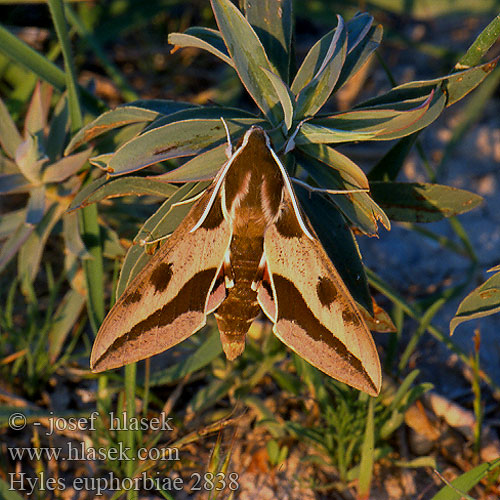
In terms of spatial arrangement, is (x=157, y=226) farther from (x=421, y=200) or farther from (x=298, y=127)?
(x=421, y=200)

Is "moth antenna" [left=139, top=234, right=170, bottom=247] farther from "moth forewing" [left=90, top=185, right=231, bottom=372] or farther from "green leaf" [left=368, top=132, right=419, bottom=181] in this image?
"green leaf" [left=368, top=132, right=419, bottom=181]

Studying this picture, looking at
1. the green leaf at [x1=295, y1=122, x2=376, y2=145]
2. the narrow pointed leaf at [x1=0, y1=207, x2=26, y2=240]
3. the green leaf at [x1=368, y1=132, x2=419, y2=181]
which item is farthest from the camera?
the narrow pointed leaf at [x1=0, y1=207, x2=26, y2=240]

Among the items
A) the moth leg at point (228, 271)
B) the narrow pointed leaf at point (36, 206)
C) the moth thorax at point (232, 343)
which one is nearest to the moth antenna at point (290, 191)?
the moth leg at point (228, 271)

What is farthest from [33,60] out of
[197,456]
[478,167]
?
[478,167]

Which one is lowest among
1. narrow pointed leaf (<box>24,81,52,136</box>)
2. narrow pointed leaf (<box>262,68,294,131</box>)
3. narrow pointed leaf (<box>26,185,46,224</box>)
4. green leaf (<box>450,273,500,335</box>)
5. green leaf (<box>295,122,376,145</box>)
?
green leaf (<box>450,273,500,335</box>)

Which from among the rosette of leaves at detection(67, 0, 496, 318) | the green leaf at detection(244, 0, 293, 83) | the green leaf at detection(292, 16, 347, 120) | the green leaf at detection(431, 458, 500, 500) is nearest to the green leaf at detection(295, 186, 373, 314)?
the rosette of leaves at detection(67, 0, 496, 318)

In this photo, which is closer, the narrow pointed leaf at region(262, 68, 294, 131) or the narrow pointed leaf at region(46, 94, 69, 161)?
the narrow pointed leaf at region(262, 68, 294, 131)

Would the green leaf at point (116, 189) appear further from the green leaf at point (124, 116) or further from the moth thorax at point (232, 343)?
the moth thorax at point (232, 343)
